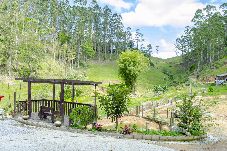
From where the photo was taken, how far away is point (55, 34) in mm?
105562

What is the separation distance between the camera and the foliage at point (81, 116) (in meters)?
24.1

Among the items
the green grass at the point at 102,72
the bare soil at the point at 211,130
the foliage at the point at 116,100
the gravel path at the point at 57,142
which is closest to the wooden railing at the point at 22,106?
the gravel path at the point at 57,142

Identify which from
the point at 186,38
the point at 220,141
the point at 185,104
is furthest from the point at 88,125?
the point at 186,38

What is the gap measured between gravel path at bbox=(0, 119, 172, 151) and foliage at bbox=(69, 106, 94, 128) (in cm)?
177

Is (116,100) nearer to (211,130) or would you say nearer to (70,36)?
(211,130)

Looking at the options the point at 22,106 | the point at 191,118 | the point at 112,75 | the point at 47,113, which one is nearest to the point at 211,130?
the point at 191,118

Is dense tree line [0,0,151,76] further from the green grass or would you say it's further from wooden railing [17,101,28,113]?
wooden railing [17,101,28,113]

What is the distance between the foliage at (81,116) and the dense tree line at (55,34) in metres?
47.0

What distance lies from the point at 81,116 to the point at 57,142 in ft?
17.7

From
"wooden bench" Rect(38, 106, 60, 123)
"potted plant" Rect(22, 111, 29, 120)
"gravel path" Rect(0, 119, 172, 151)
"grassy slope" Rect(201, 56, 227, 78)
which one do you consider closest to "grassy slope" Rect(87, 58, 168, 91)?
"grassy slope" Rect(201, 56, 227, 78)

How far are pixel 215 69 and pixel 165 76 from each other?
2362cm

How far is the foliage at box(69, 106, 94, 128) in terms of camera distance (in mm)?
24141

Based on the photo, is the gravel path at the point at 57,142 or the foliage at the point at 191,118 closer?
the gravel path at the point at 57,142

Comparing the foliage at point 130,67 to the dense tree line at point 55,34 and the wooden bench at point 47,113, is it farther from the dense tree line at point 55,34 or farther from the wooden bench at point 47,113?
the wooden bench at point 47,113
